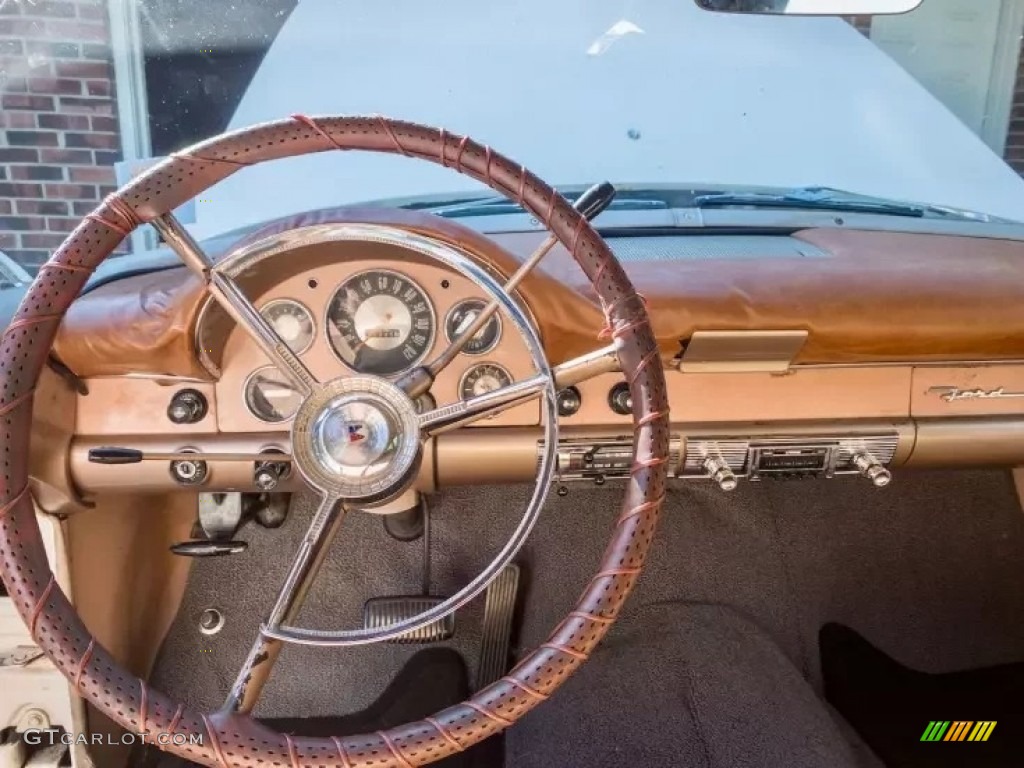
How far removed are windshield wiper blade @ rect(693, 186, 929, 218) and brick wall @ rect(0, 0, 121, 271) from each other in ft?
8.19

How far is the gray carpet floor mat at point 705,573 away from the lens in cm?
206

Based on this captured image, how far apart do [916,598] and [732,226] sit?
1.11m

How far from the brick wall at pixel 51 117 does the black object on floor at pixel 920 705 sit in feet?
9.72

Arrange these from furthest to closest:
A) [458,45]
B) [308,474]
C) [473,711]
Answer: [458,45], [308,474], [473,711]

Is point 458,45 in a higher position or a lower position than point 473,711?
higher

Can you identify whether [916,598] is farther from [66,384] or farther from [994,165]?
[66,384]

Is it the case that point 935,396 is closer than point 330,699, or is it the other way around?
point 935,396

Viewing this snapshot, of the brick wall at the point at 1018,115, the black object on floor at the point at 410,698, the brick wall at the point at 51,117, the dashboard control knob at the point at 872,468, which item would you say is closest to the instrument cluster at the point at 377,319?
the dashboard control knob at the point at 872,468

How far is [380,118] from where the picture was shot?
980 mm

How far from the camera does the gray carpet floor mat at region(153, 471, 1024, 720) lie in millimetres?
2064

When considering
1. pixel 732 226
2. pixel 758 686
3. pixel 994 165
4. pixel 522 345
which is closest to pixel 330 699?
pixel 758 686

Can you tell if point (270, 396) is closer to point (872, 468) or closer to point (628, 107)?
point (872, 468)

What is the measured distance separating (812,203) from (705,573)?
901 millimetres

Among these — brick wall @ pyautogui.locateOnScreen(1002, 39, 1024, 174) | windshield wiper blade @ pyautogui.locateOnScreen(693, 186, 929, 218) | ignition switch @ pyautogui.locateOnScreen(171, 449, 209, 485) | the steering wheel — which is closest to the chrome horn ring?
the steering wheel
